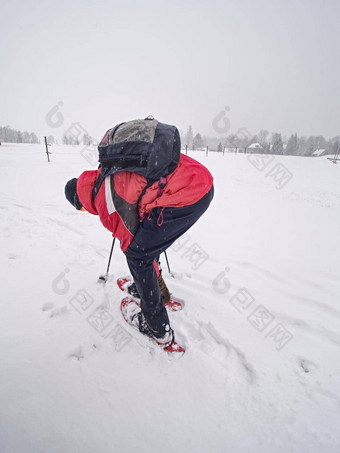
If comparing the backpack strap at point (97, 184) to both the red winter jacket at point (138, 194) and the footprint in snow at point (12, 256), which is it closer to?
the red winter jacket at point (138, 194)

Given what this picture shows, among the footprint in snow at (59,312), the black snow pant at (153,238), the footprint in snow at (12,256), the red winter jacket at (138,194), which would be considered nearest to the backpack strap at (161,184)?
the red winter jacket at (138,194)

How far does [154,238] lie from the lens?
161 centimetres

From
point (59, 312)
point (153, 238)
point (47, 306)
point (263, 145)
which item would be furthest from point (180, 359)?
point (263, 145)

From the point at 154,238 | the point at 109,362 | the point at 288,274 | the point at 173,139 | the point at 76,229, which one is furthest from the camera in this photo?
the point at 76,229

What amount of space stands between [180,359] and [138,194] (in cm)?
148

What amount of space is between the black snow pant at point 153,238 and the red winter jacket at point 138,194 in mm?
54

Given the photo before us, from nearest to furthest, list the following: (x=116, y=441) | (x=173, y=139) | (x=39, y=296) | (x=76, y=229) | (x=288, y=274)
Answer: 1. (x=116, y=441)
2. (x=173, y=139)
3. (x=39, y=296)
4. (x=288, y=274)
5. (x=76, y=229)

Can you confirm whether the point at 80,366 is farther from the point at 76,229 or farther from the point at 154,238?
the point at 76,229

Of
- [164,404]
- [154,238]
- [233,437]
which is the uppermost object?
[154,238]

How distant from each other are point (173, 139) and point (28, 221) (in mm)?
3956

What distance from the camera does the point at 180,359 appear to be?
1.84 meters

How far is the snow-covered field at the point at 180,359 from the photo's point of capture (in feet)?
4.50

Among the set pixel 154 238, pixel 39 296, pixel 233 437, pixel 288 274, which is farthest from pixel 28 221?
pixel 288 274

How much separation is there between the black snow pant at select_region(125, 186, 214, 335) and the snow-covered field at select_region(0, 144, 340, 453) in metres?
0.63
